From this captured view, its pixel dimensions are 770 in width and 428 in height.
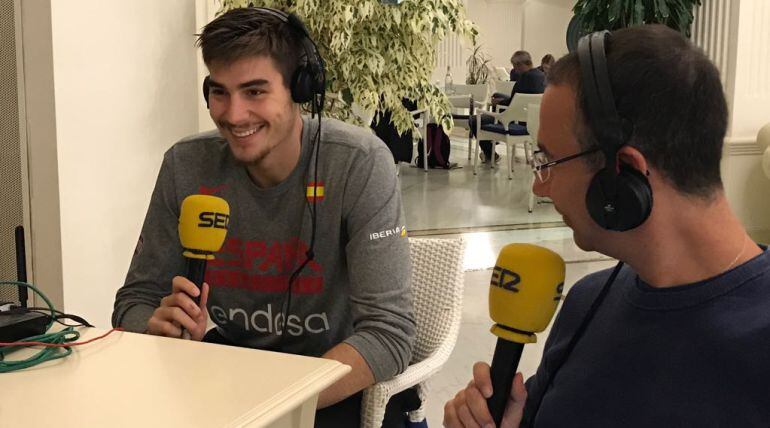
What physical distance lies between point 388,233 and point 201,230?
1.47ft

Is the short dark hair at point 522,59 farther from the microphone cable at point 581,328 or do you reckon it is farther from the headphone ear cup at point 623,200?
the headphone ear cup at point 623,200

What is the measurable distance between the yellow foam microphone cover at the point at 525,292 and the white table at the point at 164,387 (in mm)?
254

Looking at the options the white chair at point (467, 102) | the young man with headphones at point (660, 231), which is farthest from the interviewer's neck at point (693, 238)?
the white chair at point (467, 102)

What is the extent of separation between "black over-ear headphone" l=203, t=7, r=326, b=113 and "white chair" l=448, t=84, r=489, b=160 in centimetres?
765

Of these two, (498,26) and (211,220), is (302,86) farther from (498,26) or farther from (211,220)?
(498,26)

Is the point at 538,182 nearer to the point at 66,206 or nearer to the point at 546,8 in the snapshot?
the point at 66,206

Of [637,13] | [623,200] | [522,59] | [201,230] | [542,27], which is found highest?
[542,27]

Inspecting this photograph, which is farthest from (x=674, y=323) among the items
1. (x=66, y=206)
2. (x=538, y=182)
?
(x=66, y=206)

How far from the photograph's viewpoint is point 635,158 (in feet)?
3.30

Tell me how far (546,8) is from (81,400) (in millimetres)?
14099

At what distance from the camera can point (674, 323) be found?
102 cm

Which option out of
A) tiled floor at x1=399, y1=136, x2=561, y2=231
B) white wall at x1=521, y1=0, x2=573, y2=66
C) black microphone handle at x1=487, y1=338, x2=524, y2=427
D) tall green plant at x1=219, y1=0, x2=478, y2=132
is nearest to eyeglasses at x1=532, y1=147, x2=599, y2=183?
black microphone handle at x1=487, y1=338, x2=524, y2=427

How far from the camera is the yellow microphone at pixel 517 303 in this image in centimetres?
108

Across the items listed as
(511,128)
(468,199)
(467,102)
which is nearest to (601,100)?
(468,199)
